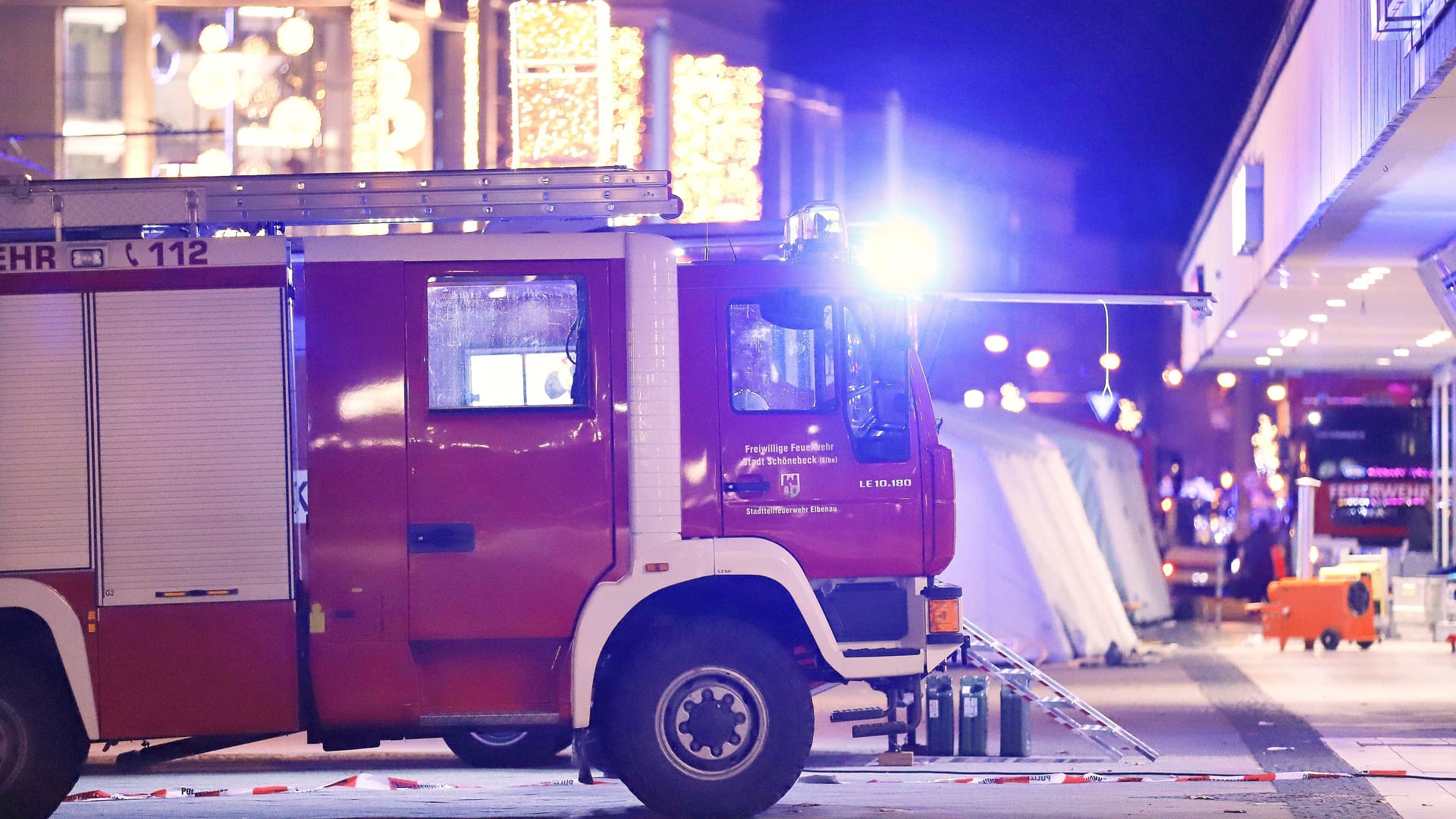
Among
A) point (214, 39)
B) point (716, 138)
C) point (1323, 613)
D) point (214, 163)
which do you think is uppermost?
point (214, 39)

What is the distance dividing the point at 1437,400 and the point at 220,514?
83.1ft

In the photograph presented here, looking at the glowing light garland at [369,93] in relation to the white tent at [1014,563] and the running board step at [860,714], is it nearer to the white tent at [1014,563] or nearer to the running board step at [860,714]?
the white tent at [1014,563]

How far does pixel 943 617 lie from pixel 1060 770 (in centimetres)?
315

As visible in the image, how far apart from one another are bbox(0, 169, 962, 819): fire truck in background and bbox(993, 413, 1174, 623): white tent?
14987mm

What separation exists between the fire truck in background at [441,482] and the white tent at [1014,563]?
10.9m

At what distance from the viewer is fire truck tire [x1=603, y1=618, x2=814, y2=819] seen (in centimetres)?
873

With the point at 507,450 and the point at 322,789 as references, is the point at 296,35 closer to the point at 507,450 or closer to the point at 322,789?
the point at 322,789

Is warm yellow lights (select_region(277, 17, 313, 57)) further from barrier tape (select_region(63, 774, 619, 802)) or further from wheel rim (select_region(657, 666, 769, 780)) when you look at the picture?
wheel rim (select_region(657, 666, 769, 780))

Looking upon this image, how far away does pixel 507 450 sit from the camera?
28.8ft

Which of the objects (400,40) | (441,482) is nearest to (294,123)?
(400,40)

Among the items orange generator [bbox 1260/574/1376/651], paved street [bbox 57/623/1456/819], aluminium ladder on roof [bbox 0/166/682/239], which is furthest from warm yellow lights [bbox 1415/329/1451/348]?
aluminium ladder on roof [bbox 0/166/682/239]

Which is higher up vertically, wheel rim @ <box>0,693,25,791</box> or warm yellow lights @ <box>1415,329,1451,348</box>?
warm yellow lights @ <box>1415,329,1451,348</box>

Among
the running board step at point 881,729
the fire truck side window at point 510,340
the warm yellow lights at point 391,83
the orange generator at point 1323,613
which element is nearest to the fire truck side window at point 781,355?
the fire truck side window at point 510,340

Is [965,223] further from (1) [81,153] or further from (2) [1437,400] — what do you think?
(1) [81,153]
